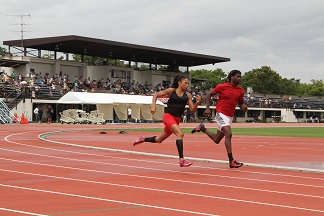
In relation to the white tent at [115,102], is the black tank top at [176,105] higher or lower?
higher

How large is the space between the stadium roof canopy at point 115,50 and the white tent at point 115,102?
920cm

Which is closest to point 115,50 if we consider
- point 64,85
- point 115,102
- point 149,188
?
point 64,85

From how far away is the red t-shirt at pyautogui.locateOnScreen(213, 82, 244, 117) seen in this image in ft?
41.5

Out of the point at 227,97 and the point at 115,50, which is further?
the point at 115,50

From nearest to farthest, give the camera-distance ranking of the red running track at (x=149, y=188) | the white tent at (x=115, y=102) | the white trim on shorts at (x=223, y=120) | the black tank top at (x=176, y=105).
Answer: the red running track at (x=149, y=188) → the black tank top at (x=176, y=105) → the white trim on shorts at (x=223, y=120) → the white tent at (x=115, y=102)

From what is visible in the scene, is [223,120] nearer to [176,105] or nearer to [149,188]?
[176,105]

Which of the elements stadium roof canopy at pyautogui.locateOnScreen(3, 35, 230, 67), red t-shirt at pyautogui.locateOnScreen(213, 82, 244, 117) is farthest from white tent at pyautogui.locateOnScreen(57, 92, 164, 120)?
red t-shirt at pyautogui.locateOnScreen(213, 82, 244, 117)

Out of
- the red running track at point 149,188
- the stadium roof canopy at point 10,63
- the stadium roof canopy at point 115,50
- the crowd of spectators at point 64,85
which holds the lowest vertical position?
the red running track at point 149,188

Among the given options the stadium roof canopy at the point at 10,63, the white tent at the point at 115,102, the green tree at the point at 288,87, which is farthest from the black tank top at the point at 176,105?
the green tree at the point at 288,87

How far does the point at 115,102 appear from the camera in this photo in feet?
175

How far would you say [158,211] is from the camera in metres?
6.88

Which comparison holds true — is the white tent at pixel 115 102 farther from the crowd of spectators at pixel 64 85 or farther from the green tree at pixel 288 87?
the green tree at pixel 288 87

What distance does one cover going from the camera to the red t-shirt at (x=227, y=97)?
1266cm

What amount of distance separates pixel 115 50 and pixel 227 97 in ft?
186
